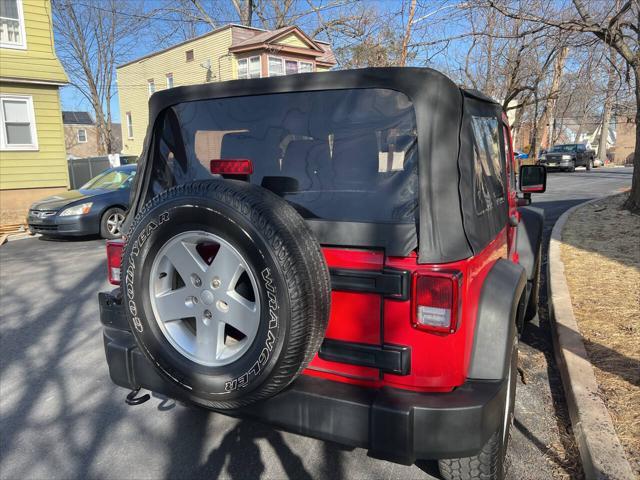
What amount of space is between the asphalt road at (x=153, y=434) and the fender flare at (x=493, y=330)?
2.78ft

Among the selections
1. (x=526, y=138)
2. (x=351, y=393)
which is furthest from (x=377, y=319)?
(x=526, y=138)

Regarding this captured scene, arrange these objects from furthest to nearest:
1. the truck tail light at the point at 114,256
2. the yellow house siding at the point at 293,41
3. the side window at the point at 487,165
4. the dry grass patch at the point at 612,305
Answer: the yellow house siding at the point at 293,41
the dry grass patch at the point at 612,305
the truck tail light at the point at 114,256
the side window at the point at 487,165

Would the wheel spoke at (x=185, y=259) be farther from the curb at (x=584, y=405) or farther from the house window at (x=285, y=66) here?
the house window at (x=285, y=66)

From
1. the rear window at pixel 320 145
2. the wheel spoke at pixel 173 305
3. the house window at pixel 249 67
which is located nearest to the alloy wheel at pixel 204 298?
the wheel spoke at pixel 173 305

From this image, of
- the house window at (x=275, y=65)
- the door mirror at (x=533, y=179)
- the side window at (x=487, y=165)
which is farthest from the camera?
the house window at (x=275, y=65)

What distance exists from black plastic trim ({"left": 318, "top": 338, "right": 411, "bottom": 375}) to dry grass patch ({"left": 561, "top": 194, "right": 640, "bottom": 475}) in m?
1.46

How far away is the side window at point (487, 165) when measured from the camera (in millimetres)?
2518

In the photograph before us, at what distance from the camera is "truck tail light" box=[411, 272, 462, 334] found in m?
2.02

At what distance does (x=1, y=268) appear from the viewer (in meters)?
7.89

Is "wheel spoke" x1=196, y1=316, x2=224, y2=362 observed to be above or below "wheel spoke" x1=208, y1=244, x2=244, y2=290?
below

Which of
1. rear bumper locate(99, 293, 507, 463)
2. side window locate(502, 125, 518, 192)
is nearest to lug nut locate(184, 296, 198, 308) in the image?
rear bumper locate(99, 293, 507, 463)

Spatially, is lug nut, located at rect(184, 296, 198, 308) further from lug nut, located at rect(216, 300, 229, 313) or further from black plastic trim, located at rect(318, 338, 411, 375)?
black plastic trim, located at rect(318, 338, 411, 375)

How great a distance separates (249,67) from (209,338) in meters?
23.6

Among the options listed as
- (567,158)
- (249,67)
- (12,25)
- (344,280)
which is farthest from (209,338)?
(567,158)
